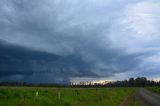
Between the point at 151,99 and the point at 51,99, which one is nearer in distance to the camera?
the point at 51,99

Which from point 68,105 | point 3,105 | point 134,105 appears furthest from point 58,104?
point 134,105

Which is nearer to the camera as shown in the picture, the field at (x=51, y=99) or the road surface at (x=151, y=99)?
the field at (x=51, y=99)

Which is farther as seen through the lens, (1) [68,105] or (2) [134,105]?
(2) [134,105]

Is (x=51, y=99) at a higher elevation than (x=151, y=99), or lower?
lower

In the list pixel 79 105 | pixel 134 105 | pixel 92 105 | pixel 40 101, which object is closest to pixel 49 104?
pixel 40 101

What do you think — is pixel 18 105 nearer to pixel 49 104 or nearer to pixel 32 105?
pixel 32 105

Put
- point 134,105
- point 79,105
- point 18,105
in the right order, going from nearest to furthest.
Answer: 1. point 18,105
2. point 79,105
3. point 134,105

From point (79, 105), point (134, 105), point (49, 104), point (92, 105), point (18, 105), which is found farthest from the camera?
point (134, 105)

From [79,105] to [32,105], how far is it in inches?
227

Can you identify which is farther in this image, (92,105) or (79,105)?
(92,105)

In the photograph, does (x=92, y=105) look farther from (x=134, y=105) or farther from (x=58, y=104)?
(x=134, y=105)

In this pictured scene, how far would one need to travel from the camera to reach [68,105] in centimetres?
3033

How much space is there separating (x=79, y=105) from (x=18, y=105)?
23.6ft

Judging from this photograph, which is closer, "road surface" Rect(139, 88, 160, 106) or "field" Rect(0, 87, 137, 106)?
"field" Rect(0, 87, 137, 106)
